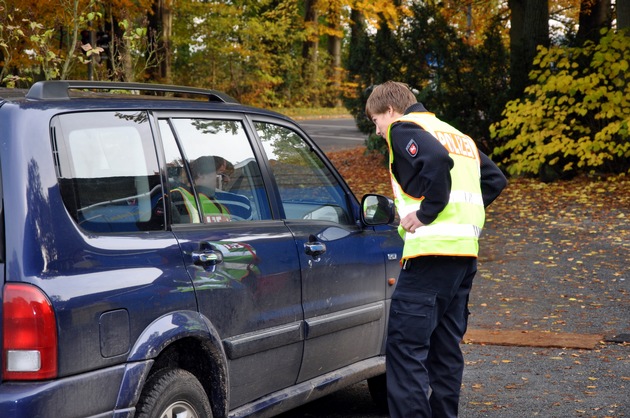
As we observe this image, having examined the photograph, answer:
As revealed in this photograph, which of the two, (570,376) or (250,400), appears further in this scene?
(570,376)

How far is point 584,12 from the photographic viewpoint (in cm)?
1988

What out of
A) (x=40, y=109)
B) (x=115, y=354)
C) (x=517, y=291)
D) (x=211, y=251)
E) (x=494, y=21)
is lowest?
(x=517, y=291)

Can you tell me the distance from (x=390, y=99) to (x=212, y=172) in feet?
3.06

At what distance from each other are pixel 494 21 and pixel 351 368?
16.3 meters

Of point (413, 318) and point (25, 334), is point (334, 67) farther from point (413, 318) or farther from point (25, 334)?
point (25, 334)

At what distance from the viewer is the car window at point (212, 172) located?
14.9ft

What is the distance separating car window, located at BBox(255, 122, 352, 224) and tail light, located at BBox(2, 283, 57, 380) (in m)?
1.80

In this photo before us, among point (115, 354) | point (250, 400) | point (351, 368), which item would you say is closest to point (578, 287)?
point (351, 368)

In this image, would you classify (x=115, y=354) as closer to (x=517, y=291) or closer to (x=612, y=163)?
(x=517, y=291)

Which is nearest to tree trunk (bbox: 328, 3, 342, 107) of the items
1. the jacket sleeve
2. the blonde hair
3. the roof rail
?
the jacket sleeve

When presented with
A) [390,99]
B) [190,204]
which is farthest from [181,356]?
[390,99]

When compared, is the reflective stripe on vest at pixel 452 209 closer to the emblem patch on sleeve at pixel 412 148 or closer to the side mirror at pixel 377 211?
the emblem patch on sleeve at pixel 412 148

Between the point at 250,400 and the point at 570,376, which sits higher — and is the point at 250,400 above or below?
above

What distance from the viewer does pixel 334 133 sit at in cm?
3369
